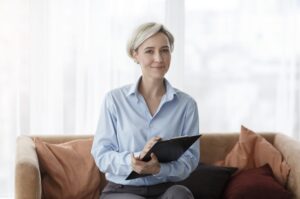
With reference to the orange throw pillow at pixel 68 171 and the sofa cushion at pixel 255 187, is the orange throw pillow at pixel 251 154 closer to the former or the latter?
the sofa cushion at pixel 255 187

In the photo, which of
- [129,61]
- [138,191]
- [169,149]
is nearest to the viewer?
[169,149]

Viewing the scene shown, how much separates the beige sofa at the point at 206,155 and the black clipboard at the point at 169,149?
0.50m

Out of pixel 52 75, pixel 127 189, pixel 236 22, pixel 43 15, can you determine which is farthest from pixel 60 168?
pixel 236 22

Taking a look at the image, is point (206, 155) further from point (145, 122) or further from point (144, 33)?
point (144, 33)

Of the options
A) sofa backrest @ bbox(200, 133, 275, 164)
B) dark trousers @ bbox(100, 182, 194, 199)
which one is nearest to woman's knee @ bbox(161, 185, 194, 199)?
dark trousers @ bbox(100, 182, 194, 199)

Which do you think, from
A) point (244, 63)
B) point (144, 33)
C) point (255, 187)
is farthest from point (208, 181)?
point (244, 63)

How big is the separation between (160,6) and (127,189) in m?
1.62

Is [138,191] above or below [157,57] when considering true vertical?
below

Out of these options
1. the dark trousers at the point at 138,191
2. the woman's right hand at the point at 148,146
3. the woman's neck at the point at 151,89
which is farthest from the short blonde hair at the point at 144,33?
the dark trousers at the point at 138,191

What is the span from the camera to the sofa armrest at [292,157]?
321cm

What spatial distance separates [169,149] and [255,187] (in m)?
0.88

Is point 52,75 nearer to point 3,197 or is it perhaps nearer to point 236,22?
point 3,197

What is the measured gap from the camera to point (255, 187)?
3.17m

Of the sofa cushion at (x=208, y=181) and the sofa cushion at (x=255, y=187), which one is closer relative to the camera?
the sofa cushion at (x=255, y=187)
